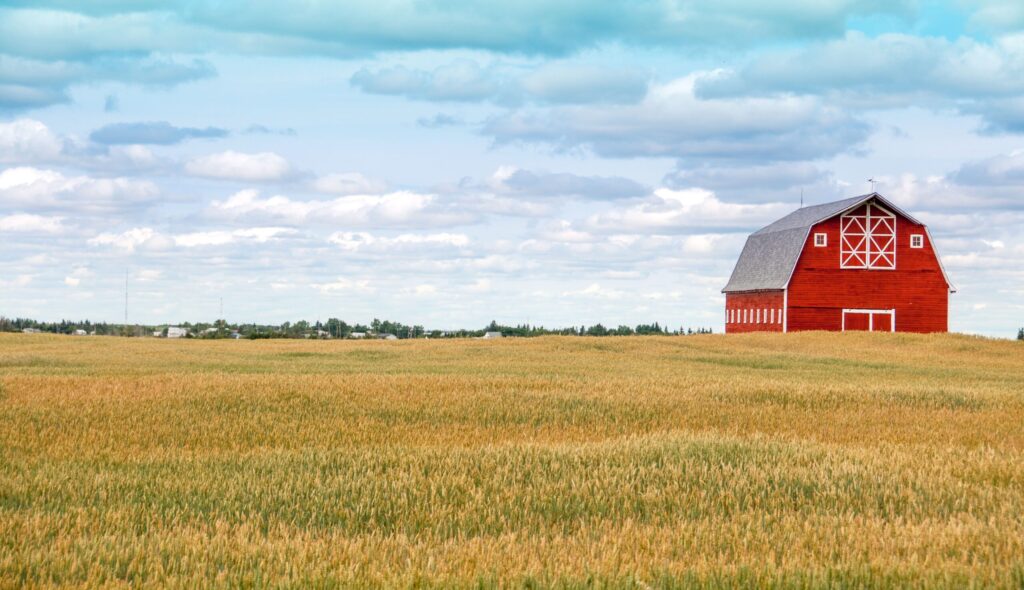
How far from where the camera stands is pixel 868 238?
59.2 m

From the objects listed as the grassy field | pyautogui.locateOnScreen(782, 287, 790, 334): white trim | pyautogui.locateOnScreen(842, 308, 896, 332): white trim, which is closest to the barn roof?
pyautogui.locateOnScreen(782, 287, 790, 334): white trim

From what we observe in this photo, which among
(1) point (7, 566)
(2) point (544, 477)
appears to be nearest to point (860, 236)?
(2) point (544, 477)

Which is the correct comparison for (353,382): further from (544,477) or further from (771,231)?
(771,231)

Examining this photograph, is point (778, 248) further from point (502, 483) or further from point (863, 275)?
point (502, 483)

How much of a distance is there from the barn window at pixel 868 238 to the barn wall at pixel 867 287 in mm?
341

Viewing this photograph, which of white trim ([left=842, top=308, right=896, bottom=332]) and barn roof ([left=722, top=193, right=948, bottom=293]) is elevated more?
barn roof ([left=722, top=193, right=948, bottom=293])

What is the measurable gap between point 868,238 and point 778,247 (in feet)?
18.5

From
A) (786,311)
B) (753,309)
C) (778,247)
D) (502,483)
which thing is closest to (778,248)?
(778,247)

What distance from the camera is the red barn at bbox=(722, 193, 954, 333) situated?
58.7 metres

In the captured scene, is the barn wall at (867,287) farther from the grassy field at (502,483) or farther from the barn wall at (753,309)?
the grassy field at (502,483)

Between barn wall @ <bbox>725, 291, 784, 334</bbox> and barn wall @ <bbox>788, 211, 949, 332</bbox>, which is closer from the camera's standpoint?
barn wall @ <bbox>788, 211, 949, 332</bbox>

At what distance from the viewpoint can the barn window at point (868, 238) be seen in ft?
193

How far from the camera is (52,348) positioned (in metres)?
43.4

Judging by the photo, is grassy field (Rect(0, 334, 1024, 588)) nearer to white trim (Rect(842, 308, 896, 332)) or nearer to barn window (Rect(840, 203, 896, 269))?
white trim (Rect(842, 308, 896, 332))
